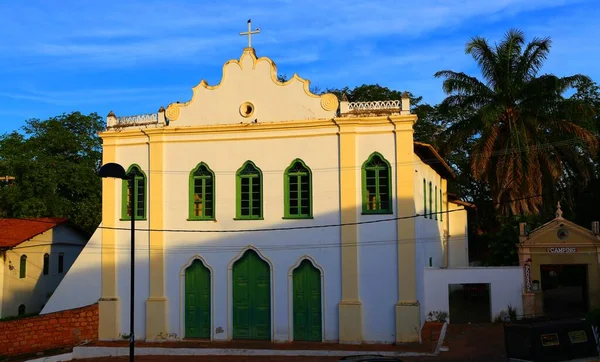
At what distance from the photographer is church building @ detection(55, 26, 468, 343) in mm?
17500

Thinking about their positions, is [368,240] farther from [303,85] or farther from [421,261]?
[303,85]

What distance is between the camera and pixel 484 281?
63.3 feet

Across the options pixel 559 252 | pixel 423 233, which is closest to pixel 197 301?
pixel 423 233

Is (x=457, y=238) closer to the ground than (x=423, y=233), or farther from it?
closer to the ground

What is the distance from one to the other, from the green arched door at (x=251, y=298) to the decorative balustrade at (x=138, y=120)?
5.41 metres

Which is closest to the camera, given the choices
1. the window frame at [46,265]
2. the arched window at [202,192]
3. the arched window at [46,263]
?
the arched window at [202,192]

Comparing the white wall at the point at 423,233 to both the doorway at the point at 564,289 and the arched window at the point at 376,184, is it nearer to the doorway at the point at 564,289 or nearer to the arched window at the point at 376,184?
the arched window at the point at 376,184

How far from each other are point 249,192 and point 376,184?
3.92 metres

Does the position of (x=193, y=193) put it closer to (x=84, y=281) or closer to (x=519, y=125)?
(x=84, y=281)

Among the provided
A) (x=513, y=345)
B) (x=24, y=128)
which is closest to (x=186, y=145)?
(x=513, y=345)

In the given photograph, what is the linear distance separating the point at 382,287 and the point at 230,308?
15.3ft

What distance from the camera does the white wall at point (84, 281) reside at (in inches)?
780

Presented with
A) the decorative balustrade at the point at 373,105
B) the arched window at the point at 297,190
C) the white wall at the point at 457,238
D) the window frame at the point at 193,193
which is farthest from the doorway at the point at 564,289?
the window frame at the point at 193,193

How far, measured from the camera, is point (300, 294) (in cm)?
1803
